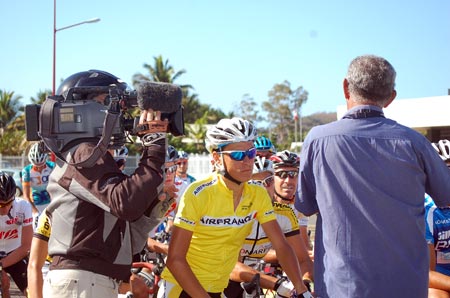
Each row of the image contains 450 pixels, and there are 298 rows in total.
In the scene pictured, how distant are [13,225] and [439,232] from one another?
4930 millimetres

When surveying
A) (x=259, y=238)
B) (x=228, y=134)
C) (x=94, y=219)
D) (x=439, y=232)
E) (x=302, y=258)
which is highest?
(x=228, y=134)

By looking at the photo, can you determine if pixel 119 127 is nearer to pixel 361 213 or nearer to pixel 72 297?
pixel 72 297

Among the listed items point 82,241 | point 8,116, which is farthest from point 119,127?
point 8,116

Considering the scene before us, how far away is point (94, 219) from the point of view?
3262mm

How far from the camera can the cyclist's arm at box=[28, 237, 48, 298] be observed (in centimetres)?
358

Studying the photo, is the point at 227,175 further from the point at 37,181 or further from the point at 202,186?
the point at 37,181

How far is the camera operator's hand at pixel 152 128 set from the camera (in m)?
3.26

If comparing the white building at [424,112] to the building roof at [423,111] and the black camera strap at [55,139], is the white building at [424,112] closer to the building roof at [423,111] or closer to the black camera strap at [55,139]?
the building roof at [423,111]

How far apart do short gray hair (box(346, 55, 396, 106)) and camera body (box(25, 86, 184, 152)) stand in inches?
39.0

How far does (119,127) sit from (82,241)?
26.0 inches

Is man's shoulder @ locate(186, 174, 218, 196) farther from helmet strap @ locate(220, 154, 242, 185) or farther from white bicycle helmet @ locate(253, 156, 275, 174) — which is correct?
white bicycle helmet @ locate(253, 156, 275, 174)

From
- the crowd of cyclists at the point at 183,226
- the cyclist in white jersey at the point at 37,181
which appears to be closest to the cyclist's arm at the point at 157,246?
the crowd of cyclists at the point at 183,226

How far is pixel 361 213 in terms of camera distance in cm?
310

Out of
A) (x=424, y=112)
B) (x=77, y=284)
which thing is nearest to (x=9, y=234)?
(x=77, y=284)
